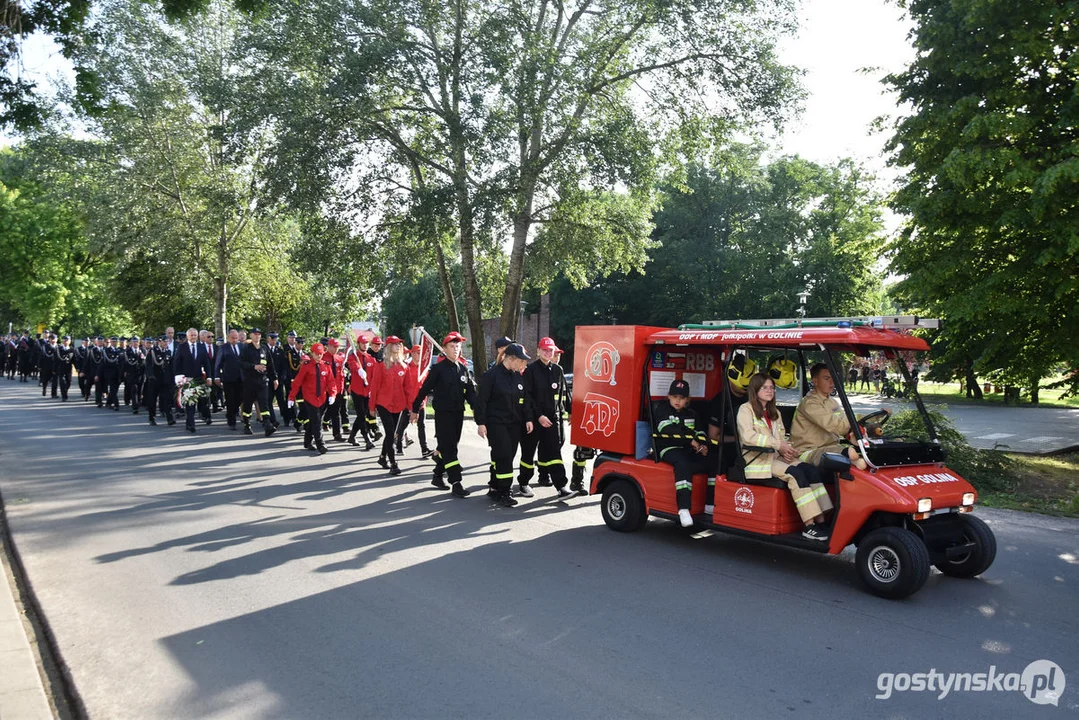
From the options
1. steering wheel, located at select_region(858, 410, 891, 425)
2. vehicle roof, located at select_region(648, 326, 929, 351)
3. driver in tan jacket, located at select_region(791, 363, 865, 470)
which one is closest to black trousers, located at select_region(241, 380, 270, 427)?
vehicle roof, located at select_region(648, 326, 929, 351)

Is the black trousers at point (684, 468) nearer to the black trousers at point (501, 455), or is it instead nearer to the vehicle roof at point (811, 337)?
the vehicle roof at point (811, 337)

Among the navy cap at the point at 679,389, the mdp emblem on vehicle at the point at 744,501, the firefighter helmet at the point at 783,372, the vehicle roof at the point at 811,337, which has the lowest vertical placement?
the mdp emblem on vehicle at the point at 744,501

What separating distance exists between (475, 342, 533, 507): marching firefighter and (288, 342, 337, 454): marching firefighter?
4.98 m

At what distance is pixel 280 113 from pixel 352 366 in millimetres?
7965

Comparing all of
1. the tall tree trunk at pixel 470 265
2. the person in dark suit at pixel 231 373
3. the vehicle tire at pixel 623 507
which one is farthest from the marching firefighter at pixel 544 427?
the tall tree trunk at pixel 470 265

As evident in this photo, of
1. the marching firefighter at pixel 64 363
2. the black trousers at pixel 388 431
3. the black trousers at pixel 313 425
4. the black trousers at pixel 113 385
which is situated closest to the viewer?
the black trousers at pixel 388 431

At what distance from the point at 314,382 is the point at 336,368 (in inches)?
53.4

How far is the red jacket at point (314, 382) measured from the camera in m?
13.7

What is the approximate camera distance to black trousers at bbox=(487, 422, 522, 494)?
9.61m

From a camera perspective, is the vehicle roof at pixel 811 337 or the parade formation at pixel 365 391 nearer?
the vehicle roof at pixel 811 337

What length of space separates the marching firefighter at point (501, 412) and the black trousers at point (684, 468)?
2.55 meters

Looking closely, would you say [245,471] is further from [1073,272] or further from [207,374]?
[1073,272]

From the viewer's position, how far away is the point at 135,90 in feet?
93.1

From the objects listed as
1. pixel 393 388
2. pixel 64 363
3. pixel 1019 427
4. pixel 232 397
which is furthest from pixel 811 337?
pixel 64 363
